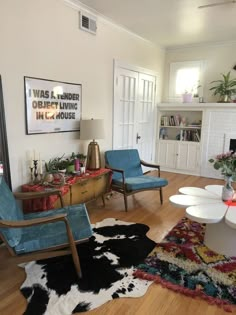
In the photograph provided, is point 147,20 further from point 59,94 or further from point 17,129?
point 17,129

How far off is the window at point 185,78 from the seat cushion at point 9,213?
4536mm

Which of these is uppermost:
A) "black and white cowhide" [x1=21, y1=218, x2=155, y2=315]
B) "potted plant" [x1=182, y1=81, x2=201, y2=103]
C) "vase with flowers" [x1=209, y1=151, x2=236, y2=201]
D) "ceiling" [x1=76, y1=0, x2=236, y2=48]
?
"ceiling" [x1=76, y1=0, x2=236, y2=48]

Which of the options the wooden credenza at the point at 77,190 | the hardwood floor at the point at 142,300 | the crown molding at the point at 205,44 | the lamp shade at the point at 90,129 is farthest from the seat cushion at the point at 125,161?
the crown molding at the point at 205,44

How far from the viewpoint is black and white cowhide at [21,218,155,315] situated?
1.78 m

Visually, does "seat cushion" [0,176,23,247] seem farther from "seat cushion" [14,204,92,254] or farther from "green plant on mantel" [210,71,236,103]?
"green plant on mantel" [210,71,236,103]

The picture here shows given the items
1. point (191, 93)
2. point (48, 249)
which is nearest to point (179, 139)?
point (191, 93)

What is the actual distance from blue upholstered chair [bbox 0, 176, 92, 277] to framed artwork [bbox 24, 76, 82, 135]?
3.24 ft

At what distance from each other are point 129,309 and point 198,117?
4519mm

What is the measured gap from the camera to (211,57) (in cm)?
516

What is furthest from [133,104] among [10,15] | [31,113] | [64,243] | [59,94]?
[64,243]

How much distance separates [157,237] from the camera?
2.74 meters

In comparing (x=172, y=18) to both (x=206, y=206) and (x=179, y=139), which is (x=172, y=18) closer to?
(x=179, y=139)

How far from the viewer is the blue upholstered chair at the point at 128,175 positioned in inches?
136

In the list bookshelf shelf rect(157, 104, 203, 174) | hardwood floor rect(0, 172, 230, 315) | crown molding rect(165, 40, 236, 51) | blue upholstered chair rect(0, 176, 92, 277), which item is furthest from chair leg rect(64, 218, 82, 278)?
crown molding rect(165, 40, 236, 51)
